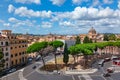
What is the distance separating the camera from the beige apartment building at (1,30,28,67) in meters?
85.4

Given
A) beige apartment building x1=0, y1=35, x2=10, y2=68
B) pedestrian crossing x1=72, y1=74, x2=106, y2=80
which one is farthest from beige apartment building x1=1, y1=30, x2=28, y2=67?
pedestrian crossing x1=72, y1=74, x2=106, y2=80

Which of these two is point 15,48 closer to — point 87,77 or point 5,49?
point 5,49

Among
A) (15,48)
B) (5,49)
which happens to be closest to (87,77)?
(5,49)

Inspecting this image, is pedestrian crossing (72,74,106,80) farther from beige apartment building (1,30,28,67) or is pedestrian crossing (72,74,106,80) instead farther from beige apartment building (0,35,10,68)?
beige apartment building (1,30,28,67)

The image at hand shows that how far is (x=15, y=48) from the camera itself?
89.2 meters

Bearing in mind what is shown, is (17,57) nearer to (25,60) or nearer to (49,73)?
(25,60)

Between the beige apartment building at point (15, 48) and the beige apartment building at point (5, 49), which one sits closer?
the beige apartment building at point (5, 49)

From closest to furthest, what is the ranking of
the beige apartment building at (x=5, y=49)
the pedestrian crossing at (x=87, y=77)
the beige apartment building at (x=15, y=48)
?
the pedestrian crossing at (x=87, y=77), the beige apartment building at (x=5, y=49), the beige apartment building at (x=15, y=48)

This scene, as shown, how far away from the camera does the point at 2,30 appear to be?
3551 inches

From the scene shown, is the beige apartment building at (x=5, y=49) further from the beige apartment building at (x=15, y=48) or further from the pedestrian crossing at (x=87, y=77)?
the pedestrian crossing at (x=87, y=77)

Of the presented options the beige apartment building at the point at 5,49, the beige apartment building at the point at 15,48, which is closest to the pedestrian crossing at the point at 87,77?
the beige apartment building at the point at 5,49

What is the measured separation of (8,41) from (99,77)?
3577 centimetres

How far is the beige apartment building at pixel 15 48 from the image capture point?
280ft

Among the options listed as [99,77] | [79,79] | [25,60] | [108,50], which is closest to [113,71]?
[99,77]
